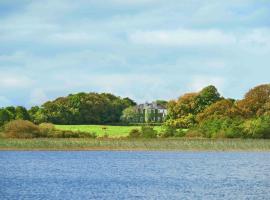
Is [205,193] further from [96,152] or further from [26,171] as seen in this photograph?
[96,152]

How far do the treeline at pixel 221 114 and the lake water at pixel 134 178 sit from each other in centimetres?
2553

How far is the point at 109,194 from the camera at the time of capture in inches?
1427

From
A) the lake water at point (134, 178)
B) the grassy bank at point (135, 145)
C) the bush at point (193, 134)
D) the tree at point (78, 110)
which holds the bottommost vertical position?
the lake water at point (134, 178)

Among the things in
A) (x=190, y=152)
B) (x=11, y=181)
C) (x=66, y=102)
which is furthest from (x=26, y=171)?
(x=66, y=102)

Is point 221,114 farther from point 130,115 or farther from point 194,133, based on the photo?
point 130,115

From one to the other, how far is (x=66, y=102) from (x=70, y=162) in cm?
6900

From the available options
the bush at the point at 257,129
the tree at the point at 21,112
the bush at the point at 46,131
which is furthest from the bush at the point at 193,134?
the tree at the point at 21,112

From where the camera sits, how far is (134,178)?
4547 cm

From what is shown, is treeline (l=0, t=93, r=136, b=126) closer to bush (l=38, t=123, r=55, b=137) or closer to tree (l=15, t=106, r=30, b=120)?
tree (l=15, t=106, r=30, b=120)

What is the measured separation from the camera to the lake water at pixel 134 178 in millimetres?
36094

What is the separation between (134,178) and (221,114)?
62587mm

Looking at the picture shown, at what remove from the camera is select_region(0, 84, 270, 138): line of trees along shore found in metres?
92.0

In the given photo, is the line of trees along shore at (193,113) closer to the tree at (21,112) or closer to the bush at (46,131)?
the tree at (21,112)

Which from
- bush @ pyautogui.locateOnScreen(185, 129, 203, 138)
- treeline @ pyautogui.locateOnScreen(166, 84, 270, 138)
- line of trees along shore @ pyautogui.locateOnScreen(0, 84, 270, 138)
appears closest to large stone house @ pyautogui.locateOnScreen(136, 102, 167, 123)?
line of trees along shore @ pyautogui.locateOnScreen(0, 84, 270, 138)
